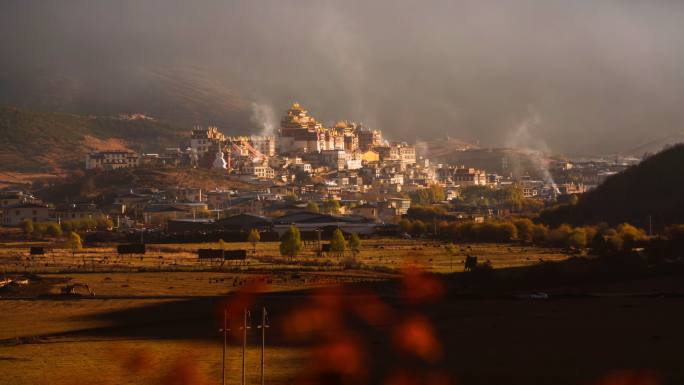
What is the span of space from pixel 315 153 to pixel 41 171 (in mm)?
22336

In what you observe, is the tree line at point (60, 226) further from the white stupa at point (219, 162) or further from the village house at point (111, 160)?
the white stupa at point (219, 162)

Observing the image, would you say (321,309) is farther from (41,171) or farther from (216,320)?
(41,171)

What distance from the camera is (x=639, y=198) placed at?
65.3m

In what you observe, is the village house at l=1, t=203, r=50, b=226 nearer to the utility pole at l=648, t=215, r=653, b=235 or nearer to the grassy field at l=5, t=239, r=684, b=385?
the grassy field at l=5, t=239, r=684, b=385

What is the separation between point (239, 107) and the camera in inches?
6722

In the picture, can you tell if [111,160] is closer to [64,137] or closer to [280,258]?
[64,137]

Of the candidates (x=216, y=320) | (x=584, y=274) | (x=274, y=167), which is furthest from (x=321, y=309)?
(x=274, y=167)

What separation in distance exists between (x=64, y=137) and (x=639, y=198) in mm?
68212

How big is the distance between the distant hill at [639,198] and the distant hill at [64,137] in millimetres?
49373

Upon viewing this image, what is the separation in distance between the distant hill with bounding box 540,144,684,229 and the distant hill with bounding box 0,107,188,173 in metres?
49.4

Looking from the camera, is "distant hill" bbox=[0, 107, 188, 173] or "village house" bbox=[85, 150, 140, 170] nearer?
"village house" bbox=[85, 150, 140, 170]

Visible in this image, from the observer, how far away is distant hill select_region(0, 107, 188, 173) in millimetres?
110106

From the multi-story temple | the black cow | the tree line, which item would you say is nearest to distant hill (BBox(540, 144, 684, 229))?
the black cow

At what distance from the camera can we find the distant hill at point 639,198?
203 feet
